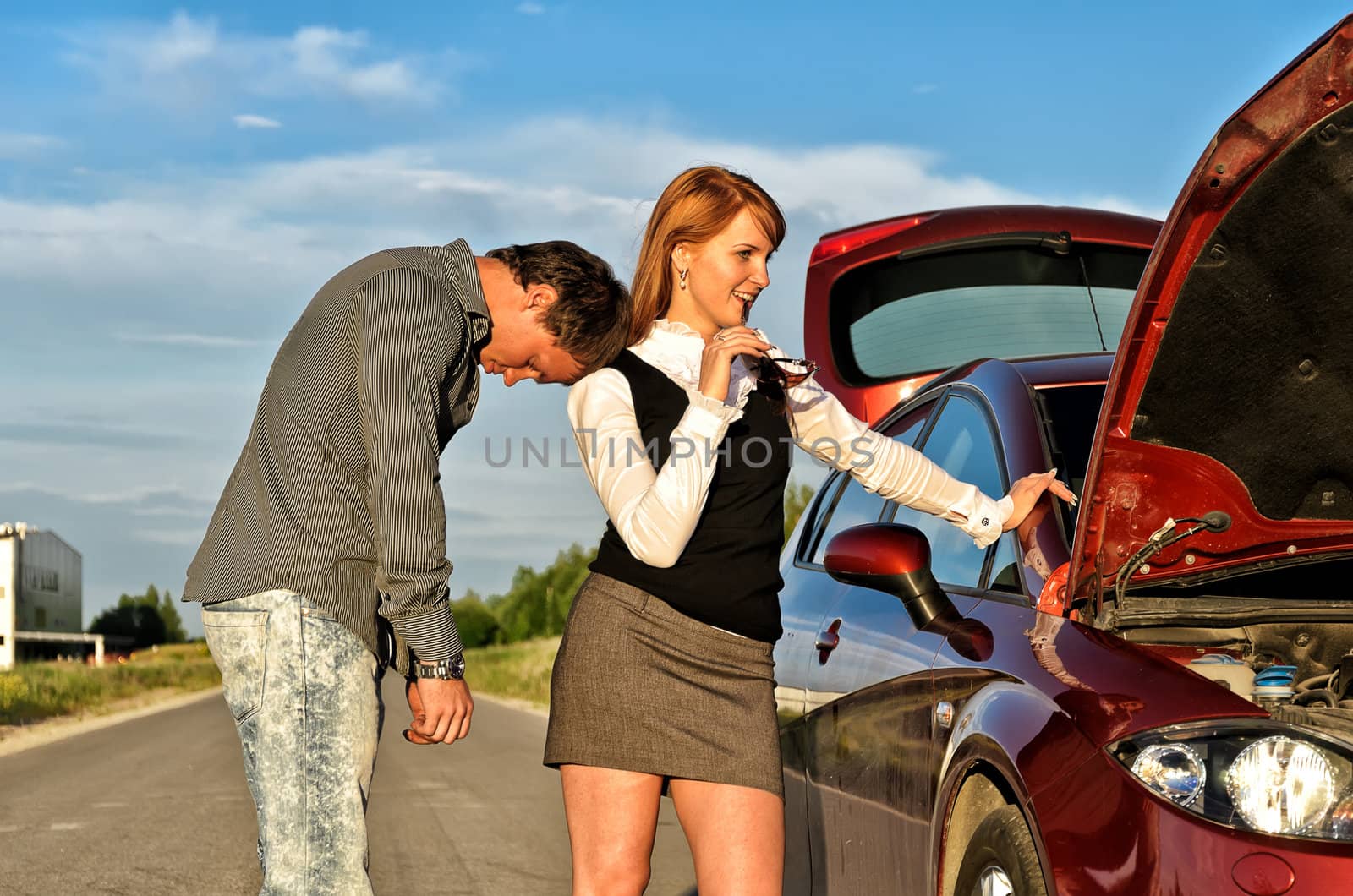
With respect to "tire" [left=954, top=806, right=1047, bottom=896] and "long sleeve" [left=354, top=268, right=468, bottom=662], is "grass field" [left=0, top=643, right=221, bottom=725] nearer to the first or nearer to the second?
"long sleeve" [left=354, top=268, right=468, bottom=662]

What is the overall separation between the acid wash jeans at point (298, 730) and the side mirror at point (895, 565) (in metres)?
1.15

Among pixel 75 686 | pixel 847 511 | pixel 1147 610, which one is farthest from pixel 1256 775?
pixel 75 686

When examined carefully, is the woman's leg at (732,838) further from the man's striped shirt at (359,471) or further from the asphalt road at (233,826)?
the asphalt road at (233,826)

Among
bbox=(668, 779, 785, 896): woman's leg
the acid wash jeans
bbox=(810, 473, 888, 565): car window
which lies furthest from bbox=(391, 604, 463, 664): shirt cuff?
bbox=(810, 473, 888, 565): car window

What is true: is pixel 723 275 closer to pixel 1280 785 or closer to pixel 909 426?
pixel 1280 785

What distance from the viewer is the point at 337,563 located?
317cm

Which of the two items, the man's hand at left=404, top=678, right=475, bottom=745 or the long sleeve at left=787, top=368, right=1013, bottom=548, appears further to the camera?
the long sleeve at left=787, top=368, right=1013, bottom=548

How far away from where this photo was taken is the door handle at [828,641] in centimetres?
434

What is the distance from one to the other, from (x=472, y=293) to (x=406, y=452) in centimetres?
39

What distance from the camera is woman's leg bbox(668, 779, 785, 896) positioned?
10.5ft

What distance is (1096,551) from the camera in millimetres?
3340

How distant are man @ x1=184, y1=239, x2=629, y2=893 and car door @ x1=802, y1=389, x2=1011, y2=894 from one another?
3.30ft

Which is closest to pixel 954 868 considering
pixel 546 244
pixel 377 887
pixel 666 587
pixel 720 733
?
pixel 720 733

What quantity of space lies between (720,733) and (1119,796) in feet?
2.71
